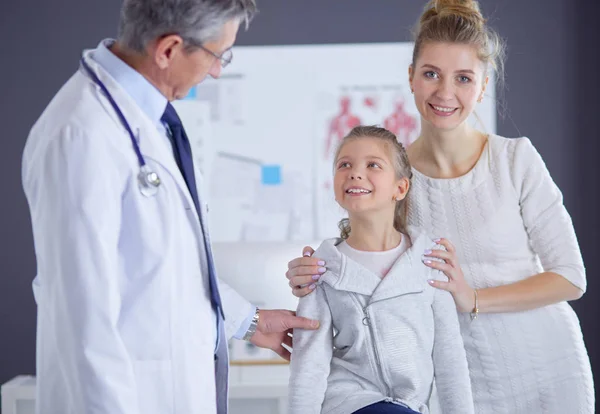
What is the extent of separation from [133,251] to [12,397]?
2137mm

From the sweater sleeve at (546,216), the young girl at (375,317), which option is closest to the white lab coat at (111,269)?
the young girl at (375,317)

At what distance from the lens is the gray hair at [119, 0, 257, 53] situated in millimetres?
1484

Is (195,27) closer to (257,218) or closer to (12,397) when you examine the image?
(12,397)

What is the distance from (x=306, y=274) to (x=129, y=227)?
0.55 m

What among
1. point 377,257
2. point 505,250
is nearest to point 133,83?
point 377,257

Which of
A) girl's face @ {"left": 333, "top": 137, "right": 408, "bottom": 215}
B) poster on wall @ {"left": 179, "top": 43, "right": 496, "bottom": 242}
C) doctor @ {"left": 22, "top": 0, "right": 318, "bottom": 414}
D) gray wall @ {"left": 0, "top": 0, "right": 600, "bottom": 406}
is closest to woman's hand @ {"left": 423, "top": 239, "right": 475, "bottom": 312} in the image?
girl's face @ {"left": 333, "top": 137, "right": 408, "bottom": 215}

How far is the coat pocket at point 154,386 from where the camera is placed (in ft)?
4.81

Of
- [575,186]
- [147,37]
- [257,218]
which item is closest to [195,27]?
[147,37]

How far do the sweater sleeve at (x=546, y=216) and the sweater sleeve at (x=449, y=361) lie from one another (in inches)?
12.3

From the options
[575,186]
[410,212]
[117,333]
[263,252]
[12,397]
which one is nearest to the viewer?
[117,333]

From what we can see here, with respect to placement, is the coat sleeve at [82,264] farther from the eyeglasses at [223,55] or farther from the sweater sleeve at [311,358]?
the sweater sleeve at [311,358]

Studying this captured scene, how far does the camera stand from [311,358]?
177 centimetres

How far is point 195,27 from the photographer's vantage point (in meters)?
1.50

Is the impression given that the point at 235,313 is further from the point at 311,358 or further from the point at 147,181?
the point at 147,181
